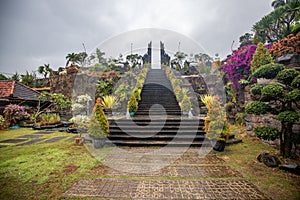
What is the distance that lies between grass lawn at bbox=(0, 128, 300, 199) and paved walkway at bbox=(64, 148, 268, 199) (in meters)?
0.22

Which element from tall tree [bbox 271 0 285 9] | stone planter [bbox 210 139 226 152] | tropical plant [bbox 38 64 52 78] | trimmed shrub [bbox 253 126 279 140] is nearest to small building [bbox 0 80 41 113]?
tropical plant [bbox 38 64 52 78]

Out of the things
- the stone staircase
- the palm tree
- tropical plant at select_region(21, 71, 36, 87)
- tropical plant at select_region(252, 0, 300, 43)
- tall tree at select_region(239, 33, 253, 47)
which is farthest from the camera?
tropical plant at select_region(21, 71, 36, 87)

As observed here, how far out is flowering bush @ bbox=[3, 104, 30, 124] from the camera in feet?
29.6

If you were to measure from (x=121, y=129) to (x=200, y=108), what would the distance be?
5.73m

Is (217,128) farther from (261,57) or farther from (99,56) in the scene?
(99,56)

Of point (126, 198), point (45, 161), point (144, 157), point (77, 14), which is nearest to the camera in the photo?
point (126, 198)

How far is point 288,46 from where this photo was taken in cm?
482

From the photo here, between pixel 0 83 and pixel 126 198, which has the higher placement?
pixel 0 83

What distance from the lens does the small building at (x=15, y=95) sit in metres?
9.96

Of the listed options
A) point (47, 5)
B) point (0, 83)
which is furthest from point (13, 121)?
point (47, 5)

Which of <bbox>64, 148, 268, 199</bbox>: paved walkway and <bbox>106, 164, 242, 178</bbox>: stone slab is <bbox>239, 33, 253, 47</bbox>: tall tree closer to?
<bbox>64, 148, 268, 199</bbox>: paved walkway

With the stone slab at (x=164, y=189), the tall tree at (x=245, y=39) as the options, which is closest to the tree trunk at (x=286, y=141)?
the stone slab at (x=164, y=189)

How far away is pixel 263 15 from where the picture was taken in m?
8.41

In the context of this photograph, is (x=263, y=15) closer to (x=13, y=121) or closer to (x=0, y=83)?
(x=13, y=121)
